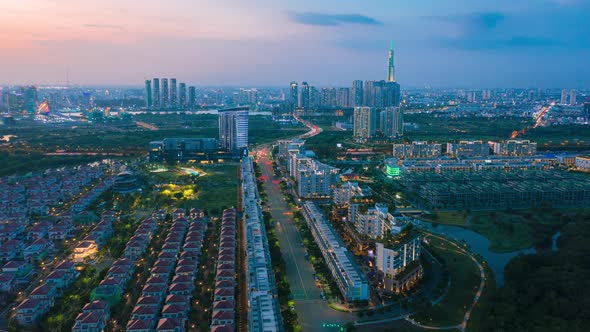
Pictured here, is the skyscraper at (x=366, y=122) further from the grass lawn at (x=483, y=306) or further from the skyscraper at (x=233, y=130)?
the grass lawn at (x=483, y=306)

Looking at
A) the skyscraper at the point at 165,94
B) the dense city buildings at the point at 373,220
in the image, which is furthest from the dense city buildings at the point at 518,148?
the skyscraper at the point at 165,94

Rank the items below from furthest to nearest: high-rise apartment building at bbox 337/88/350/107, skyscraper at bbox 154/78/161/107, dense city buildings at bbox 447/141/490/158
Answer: high-rise apartment building at bbox 337/88/350/107
skyscraper at bbox 154/78/161/107
dense city buildings at bbox 447/141/490/158

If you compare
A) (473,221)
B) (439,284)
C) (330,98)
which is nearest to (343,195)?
(473,221)

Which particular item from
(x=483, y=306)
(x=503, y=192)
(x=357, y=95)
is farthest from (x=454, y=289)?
(x=357, y=95)

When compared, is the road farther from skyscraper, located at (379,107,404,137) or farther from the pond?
skyscraper, located at (379,107,404,137)

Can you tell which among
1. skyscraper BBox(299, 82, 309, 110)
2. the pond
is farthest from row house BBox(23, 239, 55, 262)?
skyscraper BBox(299, 82, 309, 110)

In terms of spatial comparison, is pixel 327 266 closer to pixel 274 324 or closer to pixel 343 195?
pixel 274 324

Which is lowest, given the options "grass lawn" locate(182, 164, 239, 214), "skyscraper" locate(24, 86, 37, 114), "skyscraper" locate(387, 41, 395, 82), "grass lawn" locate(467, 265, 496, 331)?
"grass lawn" locate(467, 265, 496, 331)

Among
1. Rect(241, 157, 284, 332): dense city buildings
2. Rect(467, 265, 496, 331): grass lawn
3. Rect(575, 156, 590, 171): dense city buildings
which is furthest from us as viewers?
Rect(575, 156, 590, 171): dense city buildings
